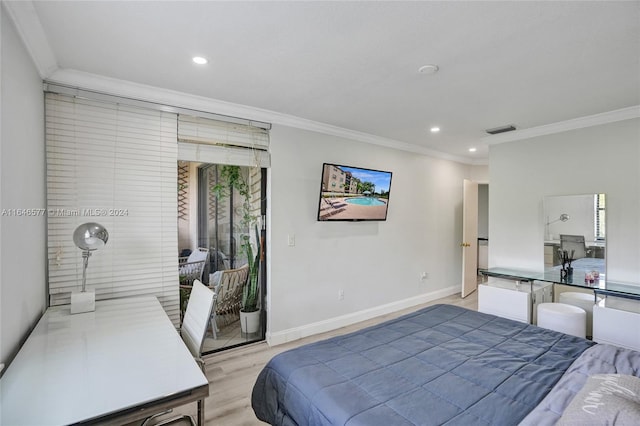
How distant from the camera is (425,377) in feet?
5.04

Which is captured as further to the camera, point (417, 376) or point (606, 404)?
point (417, 376)

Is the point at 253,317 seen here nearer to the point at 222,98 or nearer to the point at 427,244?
the point at 222,98

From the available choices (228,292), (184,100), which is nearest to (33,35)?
(184,100)

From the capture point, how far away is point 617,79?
2.37 meters

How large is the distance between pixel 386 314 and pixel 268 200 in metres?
2.34

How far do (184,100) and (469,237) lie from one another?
4724 millimetres

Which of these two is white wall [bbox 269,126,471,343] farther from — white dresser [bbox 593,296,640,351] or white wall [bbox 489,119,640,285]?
white dresser [bbox 593,296,640,351]

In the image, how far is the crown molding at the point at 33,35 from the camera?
59.6 inches

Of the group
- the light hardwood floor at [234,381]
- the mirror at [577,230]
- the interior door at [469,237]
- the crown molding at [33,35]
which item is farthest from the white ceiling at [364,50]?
the light hardwood floor at [234,381]

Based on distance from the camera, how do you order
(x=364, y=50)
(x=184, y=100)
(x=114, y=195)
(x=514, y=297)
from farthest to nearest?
1. (x=514, y=297)
2. (x=184, y=100)
3. (x=114, y=195)
4. (x=364, y=50)

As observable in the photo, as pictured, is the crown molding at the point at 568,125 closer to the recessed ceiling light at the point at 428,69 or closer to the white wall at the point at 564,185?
the white wall at the point at 564,185

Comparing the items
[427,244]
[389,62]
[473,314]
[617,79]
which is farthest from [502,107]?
[427,244]

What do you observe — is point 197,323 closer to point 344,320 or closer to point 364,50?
point 364,50

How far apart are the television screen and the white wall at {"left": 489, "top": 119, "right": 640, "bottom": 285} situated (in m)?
1.50
